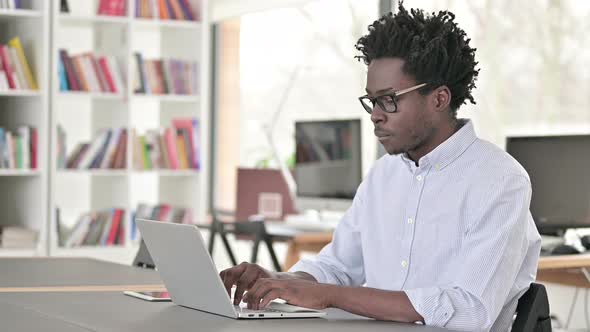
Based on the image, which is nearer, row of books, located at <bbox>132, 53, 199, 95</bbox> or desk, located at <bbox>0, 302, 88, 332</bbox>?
desk, located at <bbox>0, 302, 88, 332</bbox>

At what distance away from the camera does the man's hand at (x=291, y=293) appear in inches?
78.9

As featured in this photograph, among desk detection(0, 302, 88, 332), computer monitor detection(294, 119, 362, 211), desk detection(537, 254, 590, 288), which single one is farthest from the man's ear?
computer monitor detection(294, 119, 362, 211)

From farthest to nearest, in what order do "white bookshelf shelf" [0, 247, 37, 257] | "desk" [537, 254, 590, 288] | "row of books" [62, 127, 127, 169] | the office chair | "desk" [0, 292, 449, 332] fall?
"row of books" [62, 127, 127, 169]
"white bookshelf shelf" [0, 247, 37, 257]
the office chair
"desk" [537, 254, 590, 288]
"desk" [0, 292, 449, 332]

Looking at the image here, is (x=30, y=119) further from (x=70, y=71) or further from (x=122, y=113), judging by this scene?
(x=122, y=113)

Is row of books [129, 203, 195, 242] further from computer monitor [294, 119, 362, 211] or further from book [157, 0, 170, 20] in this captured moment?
book [157, 0, 170, 20]

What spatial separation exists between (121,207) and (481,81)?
214cm

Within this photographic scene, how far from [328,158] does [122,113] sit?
1.21 m

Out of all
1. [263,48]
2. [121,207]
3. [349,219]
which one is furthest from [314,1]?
[349,219]

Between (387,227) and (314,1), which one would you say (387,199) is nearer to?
(387,227)

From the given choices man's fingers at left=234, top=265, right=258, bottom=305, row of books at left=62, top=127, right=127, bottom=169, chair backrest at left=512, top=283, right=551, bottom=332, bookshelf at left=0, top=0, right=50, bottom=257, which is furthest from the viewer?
row of books at left=62, top=127, right=127, bottom=169

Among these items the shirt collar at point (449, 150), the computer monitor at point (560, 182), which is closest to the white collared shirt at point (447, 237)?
the shirt collar at point (449, 150)

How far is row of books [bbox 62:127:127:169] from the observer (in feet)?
19.2

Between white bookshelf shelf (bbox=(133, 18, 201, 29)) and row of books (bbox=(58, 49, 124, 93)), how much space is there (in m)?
0.26

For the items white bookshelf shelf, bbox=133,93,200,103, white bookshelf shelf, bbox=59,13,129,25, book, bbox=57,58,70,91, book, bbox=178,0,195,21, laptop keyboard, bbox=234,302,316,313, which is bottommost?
laptop keyboard, bbox=234,302,316,313
